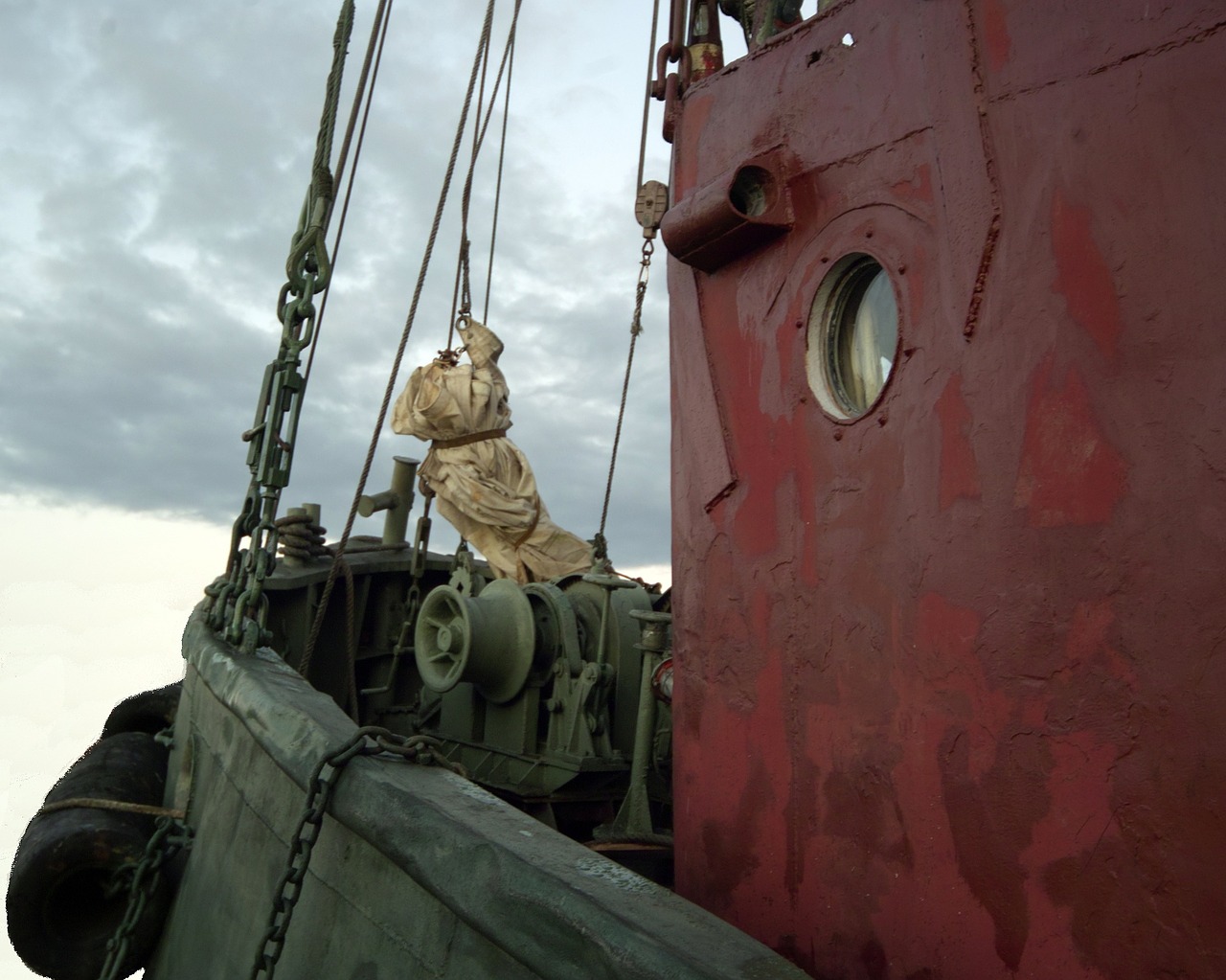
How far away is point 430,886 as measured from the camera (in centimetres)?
230

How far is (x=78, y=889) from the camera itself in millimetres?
3719

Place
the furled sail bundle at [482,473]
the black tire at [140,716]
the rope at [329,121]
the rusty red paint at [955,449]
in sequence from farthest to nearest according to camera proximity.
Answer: the furled sail bundle at [482,473] → the black tire at [140,716] → the rope at [329,121] → the rusty red paint at [955,449]

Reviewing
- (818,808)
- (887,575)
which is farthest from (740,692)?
(887,575)

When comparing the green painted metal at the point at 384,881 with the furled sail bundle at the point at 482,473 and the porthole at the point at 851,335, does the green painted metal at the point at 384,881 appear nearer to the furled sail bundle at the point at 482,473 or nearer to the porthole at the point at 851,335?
the porthole at the point at 851,335

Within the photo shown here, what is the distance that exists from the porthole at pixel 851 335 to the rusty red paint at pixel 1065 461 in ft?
1.53

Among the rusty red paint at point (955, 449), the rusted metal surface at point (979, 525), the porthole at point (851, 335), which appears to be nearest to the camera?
the rusted metal surface at point (979, 525)

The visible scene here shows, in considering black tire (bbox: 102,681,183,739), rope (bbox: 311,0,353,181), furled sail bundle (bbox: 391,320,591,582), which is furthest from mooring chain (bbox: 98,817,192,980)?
furled sail bundle (bbox: 391,320,591,582)

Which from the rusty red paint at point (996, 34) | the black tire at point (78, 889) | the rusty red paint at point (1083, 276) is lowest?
the black tire at point (78, 889)

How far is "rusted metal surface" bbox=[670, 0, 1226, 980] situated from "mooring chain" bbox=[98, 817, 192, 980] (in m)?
1.74

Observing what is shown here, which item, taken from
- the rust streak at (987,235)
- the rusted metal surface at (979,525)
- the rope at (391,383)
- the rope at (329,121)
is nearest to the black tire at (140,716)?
the rope at (391,383)

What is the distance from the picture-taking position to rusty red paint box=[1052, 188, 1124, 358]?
1.89 m

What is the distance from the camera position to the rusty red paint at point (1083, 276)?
74.3 inches

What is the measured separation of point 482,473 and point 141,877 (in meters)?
3.95

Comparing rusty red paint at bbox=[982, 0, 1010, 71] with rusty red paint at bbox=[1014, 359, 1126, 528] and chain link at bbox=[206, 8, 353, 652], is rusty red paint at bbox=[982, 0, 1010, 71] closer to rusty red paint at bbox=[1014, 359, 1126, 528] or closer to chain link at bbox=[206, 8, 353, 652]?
rusty red paint at bbox=[1014, 359, 1126, 528]
